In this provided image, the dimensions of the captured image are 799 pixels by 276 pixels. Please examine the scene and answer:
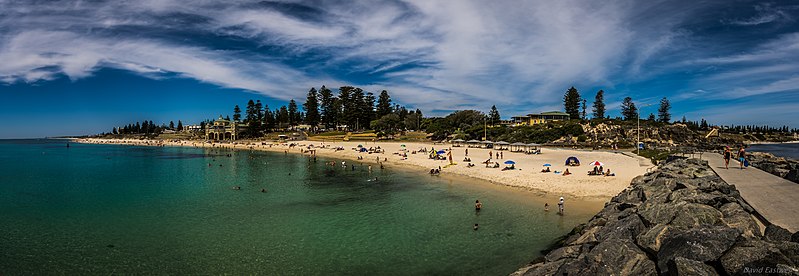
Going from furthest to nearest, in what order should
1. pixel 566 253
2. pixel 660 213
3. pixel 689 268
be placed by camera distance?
pixel 566 253 < pixel 660 213 < pixel 689 268

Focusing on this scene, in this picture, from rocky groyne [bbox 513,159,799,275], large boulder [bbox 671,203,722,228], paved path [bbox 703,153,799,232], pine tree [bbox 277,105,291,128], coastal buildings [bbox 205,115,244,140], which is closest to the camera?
rocky groyne [bbox 513,159,799,275]

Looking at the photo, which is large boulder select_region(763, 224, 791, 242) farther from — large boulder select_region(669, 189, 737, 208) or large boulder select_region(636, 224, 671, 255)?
large boulder select_region(669, 189, 737, 208)

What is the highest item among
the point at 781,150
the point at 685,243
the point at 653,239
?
the point at 685,243

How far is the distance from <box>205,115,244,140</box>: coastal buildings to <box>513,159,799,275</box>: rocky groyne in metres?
135

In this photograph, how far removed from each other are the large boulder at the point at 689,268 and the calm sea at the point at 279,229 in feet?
21.7

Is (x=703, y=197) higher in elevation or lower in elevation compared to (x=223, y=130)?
lower

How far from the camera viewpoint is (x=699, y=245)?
7.75 meters

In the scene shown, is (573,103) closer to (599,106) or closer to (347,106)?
(599,106)

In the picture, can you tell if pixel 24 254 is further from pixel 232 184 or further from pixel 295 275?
pixel 232 184

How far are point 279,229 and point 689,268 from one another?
1751 cm

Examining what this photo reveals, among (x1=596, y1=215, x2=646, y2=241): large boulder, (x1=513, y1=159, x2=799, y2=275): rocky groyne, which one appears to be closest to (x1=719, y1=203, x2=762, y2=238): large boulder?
(x1=513, y1=159, x2=799, y2=275): rocky groyne

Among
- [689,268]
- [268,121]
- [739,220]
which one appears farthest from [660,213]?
[268,121]

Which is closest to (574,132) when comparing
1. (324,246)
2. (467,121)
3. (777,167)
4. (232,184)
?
(467,121)

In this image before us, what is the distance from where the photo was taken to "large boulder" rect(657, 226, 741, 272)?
24.7ft
